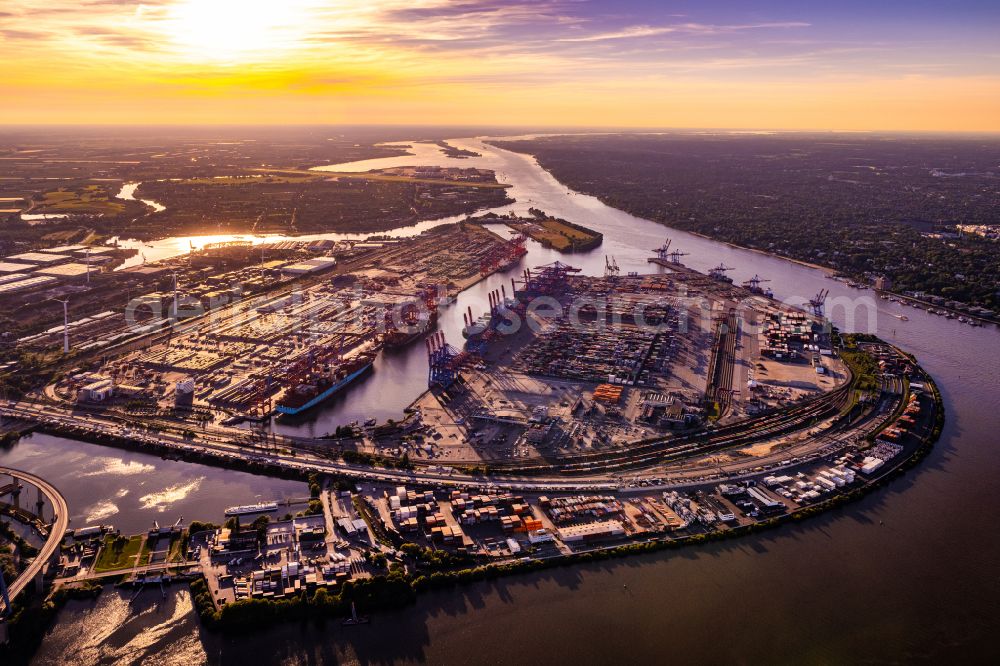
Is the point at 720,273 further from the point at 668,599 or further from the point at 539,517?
the point at 668,599

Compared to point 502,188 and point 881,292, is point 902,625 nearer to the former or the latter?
point 881,292

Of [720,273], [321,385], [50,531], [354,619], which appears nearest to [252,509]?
[50,531]

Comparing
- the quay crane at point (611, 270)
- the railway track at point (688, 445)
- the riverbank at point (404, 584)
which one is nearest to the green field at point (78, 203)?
the quay crane at point (611, 270)

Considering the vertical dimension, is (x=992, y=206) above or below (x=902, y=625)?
above

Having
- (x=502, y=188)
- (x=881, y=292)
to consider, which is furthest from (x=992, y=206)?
(x=502, y=188)

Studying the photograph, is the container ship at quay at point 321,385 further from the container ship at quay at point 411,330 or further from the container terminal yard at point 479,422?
the container ship at quay at point 411,330
